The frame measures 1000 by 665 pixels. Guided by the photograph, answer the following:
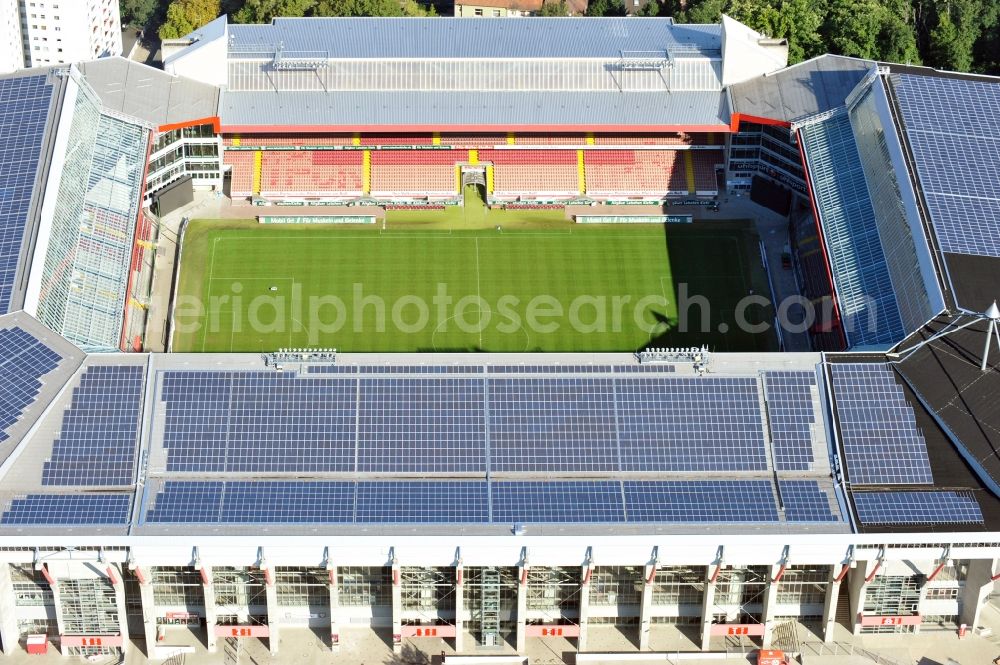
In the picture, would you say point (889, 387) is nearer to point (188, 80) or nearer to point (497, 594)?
point (497, 594)

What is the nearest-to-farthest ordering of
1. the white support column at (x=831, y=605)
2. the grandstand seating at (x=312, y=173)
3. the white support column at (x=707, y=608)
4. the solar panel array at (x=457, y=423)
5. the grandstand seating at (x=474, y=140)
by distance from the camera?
the white support column at (x=707, y=608)
the white support column at (x=831, y=605)
the solar panel array at (x=457, y=423)
the grandstand seating at (x=312, y=173)
the grandstand seating at (x=474, y=140)

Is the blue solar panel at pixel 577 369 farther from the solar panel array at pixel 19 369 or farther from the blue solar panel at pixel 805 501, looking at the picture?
the solar panel array at pixel 19 369

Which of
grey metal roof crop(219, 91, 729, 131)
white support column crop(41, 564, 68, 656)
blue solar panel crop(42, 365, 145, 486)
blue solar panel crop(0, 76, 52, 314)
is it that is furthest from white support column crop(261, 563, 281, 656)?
grey metal roof crop(219, 91, 729, 131)

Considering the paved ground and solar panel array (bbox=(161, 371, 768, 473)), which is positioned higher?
solar panel array (bbox=(161, 371, 768, 473))

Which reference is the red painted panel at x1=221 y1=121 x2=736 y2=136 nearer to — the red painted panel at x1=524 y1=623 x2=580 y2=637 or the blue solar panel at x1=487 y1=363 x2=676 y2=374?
the blue solar panel at x1=487 y1=363 x2=676 y2=374

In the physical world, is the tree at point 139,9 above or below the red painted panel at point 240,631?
above

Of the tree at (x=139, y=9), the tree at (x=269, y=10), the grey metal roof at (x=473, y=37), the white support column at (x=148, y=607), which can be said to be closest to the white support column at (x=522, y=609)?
the white support column at (x=148, y=607)

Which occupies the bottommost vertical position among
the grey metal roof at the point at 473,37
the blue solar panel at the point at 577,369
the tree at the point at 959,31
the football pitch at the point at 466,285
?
the blue solar panel at the point at 577,369

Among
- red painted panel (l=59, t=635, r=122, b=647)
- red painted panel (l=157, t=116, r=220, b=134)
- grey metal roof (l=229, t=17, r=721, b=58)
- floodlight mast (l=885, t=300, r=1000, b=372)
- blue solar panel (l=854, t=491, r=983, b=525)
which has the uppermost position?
grey metal roof (l=229, t=17, r=721, b=58)

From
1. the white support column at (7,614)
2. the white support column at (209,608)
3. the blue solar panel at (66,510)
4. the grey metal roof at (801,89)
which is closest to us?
the blue solar panel at (66,510)
